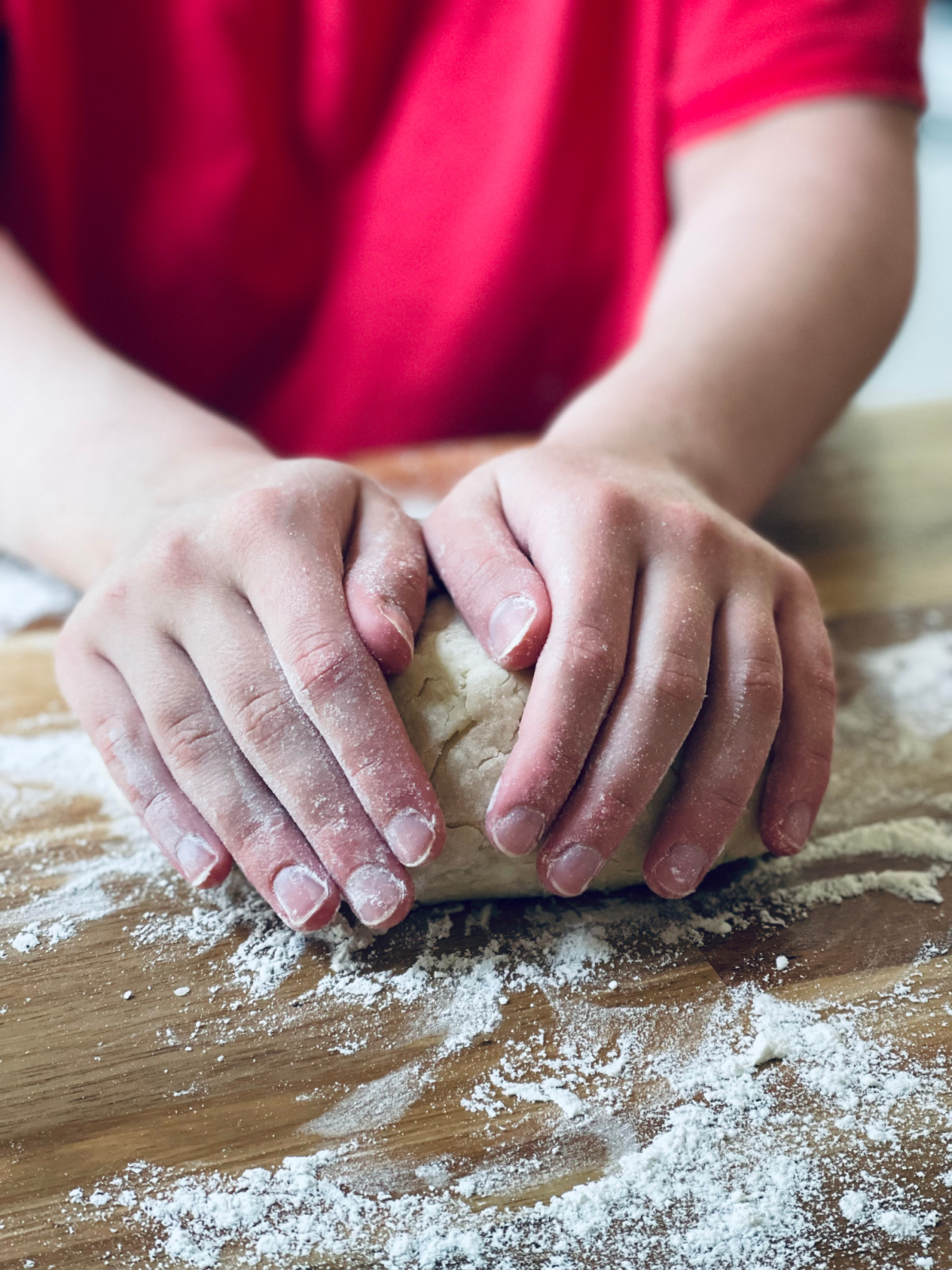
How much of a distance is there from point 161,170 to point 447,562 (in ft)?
2.24

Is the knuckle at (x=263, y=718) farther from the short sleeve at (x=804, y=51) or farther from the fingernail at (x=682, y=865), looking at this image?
the short sleeve at (x=804, y=51)

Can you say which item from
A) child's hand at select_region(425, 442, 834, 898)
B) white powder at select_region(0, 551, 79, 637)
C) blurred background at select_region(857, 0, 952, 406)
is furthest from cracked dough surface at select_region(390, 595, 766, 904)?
blurred background at select_region(857, 0, 952, 406)

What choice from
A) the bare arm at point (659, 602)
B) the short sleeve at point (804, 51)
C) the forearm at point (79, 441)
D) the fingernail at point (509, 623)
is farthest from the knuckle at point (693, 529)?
the short sleeve at point (804, 51)

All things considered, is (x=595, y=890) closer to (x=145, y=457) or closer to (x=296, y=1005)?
(x=296, y=1005)

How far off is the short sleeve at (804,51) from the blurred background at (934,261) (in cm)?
164

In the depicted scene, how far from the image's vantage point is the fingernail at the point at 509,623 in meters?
0.63

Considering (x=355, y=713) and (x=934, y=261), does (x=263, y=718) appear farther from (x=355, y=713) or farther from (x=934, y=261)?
(x=934, y=261)

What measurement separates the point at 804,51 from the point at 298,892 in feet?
3.00

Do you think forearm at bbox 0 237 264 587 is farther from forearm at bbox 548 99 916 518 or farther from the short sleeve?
the short sleeve

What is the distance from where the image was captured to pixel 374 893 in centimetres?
59

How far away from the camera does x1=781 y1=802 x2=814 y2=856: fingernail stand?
657 millimetres

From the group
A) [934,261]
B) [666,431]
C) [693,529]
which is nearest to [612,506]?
[693,529]

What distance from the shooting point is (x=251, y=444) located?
0.85 metres

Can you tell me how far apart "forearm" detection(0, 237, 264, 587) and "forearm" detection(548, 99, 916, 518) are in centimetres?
30
